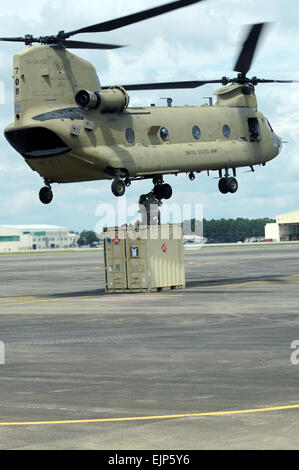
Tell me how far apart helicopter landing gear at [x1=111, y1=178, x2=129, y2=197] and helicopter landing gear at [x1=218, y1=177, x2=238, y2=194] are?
8.20 metres

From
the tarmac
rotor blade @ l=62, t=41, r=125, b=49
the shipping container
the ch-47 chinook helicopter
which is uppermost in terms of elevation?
rotor blade @ l=62, t=41, r=125, b=49

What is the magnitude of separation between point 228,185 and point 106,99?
1022cm

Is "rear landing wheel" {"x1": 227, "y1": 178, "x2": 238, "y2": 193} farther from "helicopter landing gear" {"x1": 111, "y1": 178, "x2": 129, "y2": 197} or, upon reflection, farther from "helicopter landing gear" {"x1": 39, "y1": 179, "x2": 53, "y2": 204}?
"helicopter landing gear" {"x1": 39, "y1": 179, "x2": 53, "y2": 204}

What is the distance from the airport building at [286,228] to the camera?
7101 inches

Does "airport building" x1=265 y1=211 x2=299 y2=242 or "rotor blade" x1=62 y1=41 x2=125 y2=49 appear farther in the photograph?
"airport building" x1=265 y1=211 x2=299 y2=242

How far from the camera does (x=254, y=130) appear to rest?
167ft

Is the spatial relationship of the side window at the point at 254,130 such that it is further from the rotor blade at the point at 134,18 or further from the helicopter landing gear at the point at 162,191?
the rotor blade at the point at 134,18

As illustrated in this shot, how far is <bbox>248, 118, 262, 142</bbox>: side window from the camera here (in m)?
50.6

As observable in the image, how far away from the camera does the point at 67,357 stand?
19891mm

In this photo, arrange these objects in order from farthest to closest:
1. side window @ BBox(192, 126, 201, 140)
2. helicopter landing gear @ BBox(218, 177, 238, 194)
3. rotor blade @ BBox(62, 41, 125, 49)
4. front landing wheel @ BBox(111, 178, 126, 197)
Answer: helicopter landing gear @ BBox(218, 177, 238, 194)
side window @ BBox(192, 126, 201, 140)
front landing wheel @ BBox(111, 178, 126, 197)
rotor blade @ BBox(62, 41, 125, 49)

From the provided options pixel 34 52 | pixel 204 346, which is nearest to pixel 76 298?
pixel 34 52

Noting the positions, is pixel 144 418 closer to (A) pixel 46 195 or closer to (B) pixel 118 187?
(B) pixel 118 187

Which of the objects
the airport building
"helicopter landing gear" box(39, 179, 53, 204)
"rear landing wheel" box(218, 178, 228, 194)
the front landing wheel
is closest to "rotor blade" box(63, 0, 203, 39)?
the front landing wheel

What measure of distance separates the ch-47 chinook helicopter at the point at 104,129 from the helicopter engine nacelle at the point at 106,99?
5 cm
